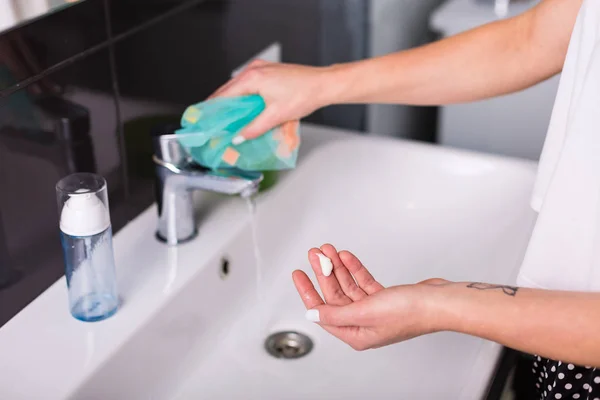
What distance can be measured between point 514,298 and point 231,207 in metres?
0.45

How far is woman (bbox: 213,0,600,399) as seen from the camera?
25.2 inches

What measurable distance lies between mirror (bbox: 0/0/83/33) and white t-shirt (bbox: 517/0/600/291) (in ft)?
1.76

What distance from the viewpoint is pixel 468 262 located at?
1036 millimetres

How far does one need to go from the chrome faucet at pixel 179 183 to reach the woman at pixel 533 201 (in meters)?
0.06

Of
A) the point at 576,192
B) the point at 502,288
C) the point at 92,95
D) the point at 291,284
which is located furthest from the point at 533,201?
the point at 92,95

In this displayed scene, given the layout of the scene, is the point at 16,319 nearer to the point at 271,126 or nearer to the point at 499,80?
the point at 271,126

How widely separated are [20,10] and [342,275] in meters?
0.41

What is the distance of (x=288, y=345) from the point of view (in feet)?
3.12

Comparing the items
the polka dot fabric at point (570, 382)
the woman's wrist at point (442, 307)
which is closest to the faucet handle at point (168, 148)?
the woman's wrist at point (442, 307)

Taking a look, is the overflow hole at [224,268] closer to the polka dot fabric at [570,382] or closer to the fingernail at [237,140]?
the fingernail at [237,140]

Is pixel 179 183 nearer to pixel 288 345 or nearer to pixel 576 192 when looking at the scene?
pixel 288 345

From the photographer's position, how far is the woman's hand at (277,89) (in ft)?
3.05

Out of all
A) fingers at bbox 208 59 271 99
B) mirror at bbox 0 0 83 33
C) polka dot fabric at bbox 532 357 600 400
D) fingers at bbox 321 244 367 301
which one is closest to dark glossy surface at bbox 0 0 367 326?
mirror at bbox 0 0 83 33

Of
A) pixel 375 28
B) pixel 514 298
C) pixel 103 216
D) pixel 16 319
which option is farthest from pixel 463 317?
pixel 375 28
